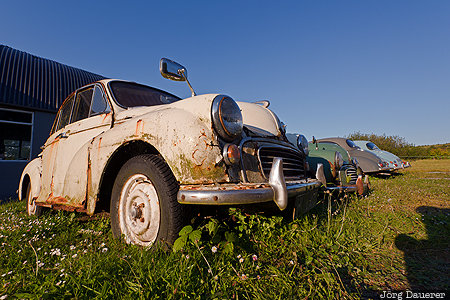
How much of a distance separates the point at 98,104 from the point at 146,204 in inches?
68.7

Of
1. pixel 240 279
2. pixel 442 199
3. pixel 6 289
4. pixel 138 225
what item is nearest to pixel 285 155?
pixel 240 279

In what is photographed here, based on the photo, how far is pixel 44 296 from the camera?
1.19m

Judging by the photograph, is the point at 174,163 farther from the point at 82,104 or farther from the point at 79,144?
the point at 82,104

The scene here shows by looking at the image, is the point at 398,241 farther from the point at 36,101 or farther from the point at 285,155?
the point at 36,101

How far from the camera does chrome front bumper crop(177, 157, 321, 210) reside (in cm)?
143

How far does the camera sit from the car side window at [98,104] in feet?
8.98

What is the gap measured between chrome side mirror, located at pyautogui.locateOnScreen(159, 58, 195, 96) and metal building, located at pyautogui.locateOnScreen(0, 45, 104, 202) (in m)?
8.85

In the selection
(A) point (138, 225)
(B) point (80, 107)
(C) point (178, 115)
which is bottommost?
(A) point (138, 225)

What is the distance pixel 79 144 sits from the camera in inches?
113

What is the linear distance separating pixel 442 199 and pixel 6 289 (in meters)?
5.98

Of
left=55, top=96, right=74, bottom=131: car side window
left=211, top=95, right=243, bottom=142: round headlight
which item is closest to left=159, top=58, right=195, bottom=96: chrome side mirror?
left=211, top=95, right=243, bottom=142: round headlight

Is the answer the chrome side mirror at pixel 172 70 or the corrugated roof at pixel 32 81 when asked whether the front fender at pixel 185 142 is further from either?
the corrugated roof at pixel 32 81

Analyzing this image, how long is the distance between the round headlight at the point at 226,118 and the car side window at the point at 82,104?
2.25m

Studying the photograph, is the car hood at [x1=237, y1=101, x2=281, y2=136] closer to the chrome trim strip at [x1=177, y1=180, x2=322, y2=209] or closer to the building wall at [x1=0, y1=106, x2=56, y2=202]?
the chrome trim strip at [x1=177, y1=180, x2=322, y2=209]
